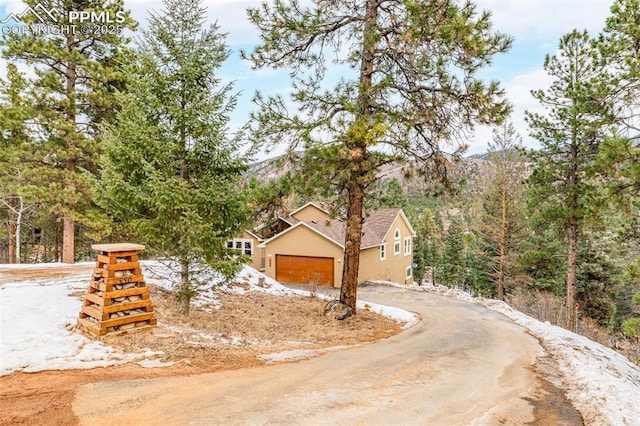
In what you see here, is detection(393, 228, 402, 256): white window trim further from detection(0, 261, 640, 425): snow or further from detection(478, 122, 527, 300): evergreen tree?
detection(0, 261, 640, 425): snow

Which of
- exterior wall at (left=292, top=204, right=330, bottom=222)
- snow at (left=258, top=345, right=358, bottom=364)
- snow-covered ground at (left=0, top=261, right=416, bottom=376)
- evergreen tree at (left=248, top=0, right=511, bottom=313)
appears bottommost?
snow at (left=258, top=345, right=358, bottom=364)

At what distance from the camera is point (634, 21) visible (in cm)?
777

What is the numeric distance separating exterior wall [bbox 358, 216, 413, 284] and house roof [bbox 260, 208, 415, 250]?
37 cm

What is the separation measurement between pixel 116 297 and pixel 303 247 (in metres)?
16.3

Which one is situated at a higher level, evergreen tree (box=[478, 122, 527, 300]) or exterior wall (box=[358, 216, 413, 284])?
evergreen tree (box=[478, 122, 527, 300])

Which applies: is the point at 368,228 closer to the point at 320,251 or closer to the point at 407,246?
the point at 320,251

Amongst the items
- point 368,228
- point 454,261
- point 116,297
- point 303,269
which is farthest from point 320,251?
point 454,261

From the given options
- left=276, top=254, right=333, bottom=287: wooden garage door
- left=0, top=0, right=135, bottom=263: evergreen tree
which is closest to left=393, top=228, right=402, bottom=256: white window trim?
left=276, top=254, right=333, bottom=287: wooden garage door

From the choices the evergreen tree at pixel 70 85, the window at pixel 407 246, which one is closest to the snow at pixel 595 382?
the evergreen tree at pixel 70 85

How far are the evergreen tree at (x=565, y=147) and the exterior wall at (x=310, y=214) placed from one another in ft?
45.8

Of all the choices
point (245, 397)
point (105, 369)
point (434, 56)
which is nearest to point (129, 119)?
point (105, 369)

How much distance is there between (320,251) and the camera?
2170 cm

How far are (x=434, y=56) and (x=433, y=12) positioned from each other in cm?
82

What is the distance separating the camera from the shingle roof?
72.3 ft
